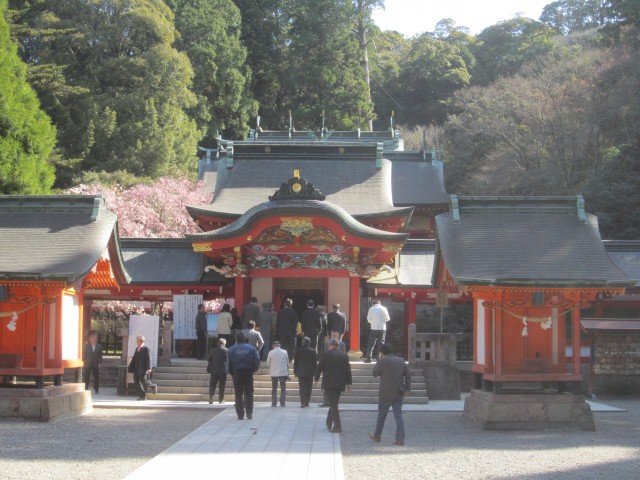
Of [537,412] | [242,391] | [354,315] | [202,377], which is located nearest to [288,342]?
[202,377]

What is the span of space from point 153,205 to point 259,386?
59.4 ft

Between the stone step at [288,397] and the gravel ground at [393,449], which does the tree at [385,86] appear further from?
the gravel ground at [393,449]

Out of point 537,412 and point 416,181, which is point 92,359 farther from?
point 416,181

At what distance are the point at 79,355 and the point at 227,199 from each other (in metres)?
9.67

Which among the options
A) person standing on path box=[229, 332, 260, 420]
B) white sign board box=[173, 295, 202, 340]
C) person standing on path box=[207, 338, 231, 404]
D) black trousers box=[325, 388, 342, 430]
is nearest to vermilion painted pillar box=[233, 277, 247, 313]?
white sign board box=[173, 295, 202, 340]

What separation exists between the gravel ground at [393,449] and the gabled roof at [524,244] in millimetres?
2558

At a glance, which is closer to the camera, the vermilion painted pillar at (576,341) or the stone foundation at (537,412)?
the stone foundation at (537,412)

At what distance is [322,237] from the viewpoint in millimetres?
21703

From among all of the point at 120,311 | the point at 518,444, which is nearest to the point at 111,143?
the point at 120,311

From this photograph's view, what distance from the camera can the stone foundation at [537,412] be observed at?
564 inches

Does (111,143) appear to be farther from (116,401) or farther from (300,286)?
(116,401)

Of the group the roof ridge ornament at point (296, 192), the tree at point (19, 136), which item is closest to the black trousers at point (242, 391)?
the roof ridge ornament at point (296, 192)

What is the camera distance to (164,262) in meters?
24.5

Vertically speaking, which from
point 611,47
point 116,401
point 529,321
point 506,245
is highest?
point 611,47
